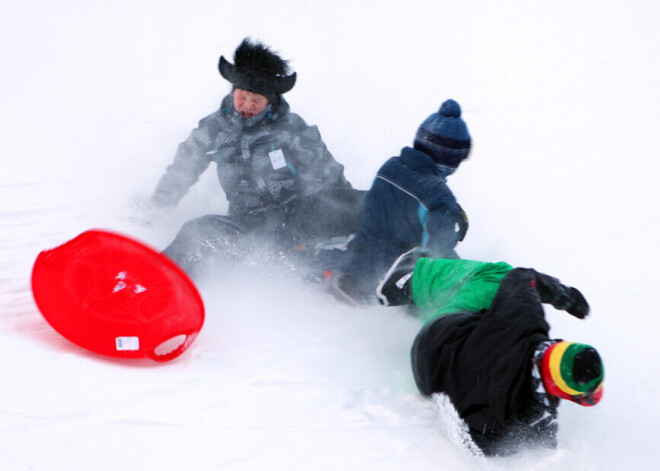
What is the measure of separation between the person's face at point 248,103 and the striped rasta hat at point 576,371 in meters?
1.72

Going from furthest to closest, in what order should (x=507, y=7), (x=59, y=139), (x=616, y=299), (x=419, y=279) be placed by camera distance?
(x=507, y=7) → (x=59, y=139) → (x=616, y=299) → (x=419, y=279)

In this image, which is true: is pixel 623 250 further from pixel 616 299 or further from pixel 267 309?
pixel 267 309

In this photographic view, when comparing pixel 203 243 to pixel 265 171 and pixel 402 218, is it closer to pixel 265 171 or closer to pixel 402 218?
pixel 265 171

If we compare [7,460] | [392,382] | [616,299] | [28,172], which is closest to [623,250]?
[616,299]

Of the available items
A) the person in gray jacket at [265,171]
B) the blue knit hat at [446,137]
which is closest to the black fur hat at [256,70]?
the person in gray jacket at [265,171]

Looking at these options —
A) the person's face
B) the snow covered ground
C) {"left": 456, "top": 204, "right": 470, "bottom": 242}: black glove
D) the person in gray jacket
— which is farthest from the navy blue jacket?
the person's face

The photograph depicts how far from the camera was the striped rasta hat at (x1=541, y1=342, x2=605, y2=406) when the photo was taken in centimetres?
142

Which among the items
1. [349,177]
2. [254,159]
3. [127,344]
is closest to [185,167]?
[254,159]

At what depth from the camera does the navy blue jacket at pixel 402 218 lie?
7.49 feet

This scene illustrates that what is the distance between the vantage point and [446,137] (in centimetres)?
233

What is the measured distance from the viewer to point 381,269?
241cm

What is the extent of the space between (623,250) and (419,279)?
1506 millimetres

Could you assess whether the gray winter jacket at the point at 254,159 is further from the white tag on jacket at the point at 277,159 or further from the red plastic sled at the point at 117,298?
the red plastic sled at the point at 117,298

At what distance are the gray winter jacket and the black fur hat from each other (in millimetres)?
116
